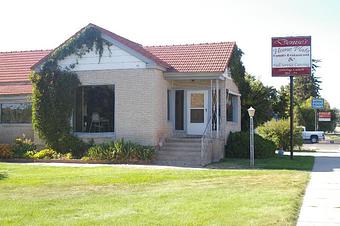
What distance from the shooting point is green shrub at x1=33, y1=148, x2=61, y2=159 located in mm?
20906

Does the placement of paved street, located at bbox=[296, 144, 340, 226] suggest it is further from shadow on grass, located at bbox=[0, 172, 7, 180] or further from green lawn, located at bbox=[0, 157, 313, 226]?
shadow on grass, located at bbox=[0, 172, 7, 180]

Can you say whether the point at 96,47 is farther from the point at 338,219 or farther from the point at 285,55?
the point at 338,219

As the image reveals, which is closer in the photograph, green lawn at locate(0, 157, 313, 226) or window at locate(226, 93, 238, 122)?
green lawn at locate(0, 157, 313, 226)

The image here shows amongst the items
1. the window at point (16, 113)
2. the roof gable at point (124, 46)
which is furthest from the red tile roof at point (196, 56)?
the window at point (16, 113)

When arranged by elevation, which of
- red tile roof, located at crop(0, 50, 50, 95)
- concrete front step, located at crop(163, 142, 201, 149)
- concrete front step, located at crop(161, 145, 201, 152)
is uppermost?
red tile roof, located at crop(0, 50, 50, 95)

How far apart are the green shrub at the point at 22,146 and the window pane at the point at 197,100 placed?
759cm

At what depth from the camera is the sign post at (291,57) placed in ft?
75.6

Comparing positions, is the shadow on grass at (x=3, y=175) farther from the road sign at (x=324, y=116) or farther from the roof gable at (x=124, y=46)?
the road sign at (x=324, y=116)

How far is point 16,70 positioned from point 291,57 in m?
14.3

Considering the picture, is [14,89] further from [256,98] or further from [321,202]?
[321,202]

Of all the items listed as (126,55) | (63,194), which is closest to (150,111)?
A: (126,55)

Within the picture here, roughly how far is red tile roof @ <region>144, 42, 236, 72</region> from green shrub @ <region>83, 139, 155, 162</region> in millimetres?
4156

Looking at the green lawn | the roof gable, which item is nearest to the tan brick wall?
the roof gable

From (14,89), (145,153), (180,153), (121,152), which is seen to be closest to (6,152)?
(14,89)
